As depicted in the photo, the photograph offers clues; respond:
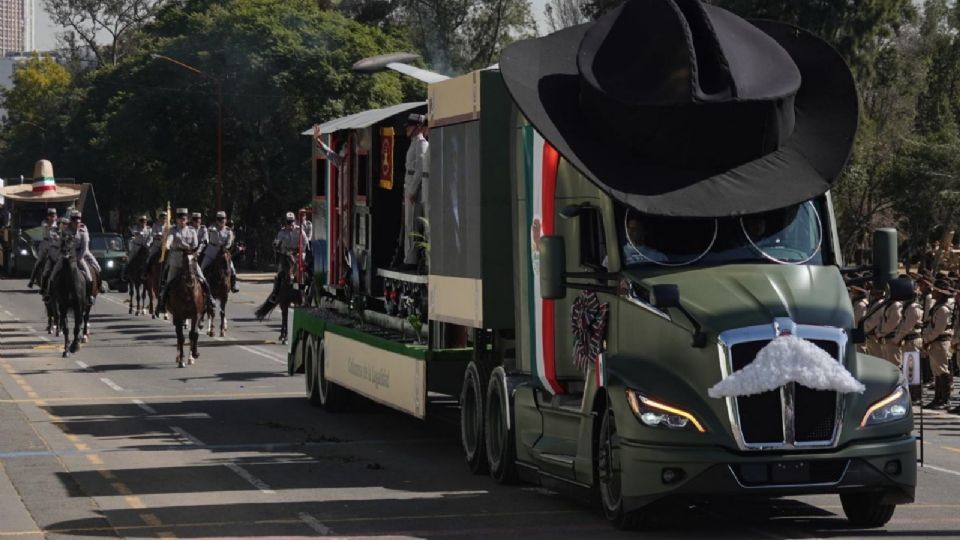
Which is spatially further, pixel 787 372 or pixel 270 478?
pixel 270 478

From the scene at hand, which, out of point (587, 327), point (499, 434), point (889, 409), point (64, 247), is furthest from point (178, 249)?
point (889, 409)

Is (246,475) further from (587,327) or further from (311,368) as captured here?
(311,368)

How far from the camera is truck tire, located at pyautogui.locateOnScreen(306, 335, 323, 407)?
22766 millimetres

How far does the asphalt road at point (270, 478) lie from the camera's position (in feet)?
42.9

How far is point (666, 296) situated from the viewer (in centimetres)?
1217

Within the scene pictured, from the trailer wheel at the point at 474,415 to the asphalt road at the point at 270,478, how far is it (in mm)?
183

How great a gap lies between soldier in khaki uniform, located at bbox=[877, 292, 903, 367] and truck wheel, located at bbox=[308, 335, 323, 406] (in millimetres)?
7519

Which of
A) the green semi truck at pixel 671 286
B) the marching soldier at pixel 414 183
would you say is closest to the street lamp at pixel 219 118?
the marching soldier at pixel 414 183

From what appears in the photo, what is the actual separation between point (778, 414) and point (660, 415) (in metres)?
0.78

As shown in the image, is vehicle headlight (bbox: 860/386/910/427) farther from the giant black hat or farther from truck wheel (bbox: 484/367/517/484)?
truck wheel (bbox: 484/367/517/484)

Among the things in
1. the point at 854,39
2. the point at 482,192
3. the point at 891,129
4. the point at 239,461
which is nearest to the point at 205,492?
the point at 239,461

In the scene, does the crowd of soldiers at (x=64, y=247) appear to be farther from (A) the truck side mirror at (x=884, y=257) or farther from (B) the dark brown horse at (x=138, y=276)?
(A) the truck side mirror at (x=884, y=257)

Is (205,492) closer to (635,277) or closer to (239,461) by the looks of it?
(239,461)

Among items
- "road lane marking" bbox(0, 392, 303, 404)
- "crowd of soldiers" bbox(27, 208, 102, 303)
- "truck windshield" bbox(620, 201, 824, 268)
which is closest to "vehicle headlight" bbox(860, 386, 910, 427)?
"truck windshield" bbox(620, 201, 824, 268)
